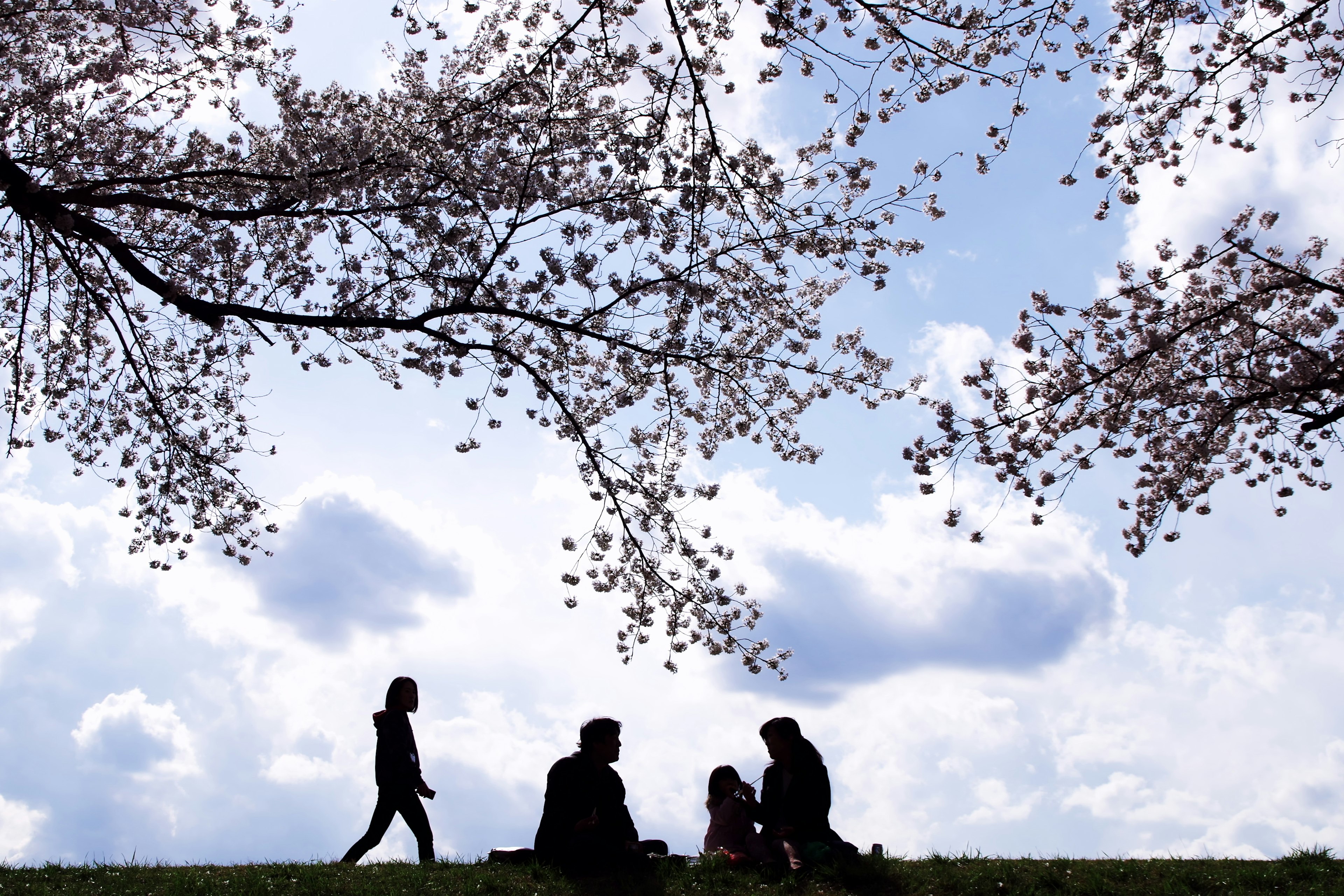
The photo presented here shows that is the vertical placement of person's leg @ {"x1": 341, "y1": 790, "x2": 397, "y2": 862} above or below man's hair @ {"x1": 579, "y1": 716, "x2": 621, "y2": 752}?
below

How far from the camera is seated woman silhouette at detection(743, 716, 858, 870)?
6.77 meters

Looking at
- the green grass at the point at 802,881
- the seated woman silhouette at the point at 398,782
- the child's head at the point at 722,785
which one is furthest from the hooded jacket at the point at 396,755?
→ the child's head at the point at 722,785

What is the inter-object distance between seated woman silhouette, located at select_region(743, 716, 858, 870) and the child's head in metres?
0.20

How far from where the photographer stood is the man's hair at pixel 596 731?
689cm

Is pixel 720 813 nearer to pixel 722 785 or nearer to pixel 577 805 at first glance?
pixel 722 785

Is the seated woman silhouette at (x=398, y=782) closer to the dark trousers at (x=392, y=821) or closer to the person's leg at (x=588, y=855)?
the dark trousers at (x=392, y=821)

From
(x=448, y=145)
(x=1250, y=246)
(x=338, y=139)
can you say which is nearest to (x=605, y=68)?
(x=448, y=145)

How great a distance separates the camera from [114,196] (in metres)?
8.06

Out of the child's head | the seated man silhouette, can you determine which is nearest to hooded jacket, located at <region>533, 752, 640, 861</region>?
the seated man silhouette

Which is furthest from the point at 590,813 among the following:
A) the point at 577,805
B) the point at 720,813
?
the point at 720,813

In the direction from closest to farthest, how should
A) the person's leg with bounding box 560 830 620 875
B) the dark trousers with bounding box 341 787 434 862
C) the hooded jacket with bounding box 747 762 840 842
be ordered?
the person's leg with bounding box 560 830 620 875, the hooded jacket with bounding box 747 762 840 842, the dark trousers with bounding box 341 787 434 862

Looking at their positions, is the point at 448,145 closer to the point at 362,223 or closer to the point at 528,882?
the point at 362,223

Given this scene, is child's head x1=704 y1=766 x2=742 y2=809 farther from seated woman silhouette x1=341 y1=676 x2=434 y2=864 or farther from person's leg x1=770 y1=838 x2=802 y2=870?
seated woman silhouette x1=341 y1=676 x2=434 y2=864

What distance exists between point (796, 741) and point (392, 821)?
4043 millimetres
